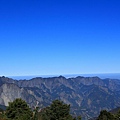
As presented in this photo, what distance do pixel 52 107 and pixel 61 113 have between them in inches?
243

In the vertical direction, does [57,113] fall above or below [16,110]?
below

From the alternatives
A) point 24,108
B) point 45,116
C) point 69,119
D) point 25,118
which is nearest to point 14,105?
point 24,108

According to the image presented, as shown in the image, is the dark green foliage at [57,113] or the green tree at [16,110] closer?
the green tree at [16,110]

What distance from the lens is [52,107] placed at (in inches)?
3802

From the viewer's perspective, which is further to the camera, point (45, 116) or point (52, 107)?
point (52, 107)

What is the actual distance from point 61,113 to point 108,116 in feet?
62.6

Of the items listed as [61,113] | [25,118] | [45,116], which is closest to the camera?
[25,118]

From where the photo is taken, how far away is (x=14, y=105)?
92.6 m

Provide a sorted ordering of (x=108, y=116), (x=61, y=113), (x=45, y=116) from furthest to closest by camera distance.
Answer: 1. (x=61, y=113)
2. (x=45, y=116)
3. (x=108, y=116)

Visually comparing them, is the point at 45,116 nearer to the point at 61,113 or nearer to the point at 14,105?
the point at 61,113

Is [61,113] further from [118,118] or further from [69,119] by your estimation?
[118,118]

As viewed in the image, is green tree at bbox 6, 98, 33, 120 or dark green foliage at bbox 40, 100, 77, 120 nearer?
green tree at bbox 6, 98, 33, 120

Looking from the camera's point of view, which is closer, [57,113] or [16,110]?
[16,110]

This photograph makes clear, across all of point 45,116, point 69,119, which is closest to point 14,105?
point 45,116
